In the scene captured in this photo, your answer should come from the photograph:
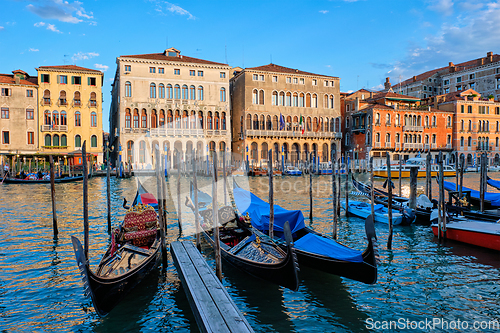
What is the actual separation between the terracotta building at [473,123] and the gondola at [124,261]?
38.2m

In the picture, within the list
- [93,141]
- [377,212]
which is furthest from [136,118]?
[377,212]

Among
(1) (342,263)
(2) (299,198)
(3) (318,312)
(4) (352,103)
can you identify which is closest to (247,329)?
(3) (318,312)

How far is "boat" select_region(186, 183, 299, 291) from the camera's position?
4863 mm

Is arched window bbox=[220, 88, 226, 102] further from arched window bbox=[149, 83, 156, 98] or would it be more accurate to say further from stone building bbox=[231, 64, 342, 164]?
arched window bbox=[149, 83, 156, 98]

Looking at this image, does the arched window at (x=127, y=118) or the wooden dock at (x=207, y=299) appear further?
the arched window at (x=127, y=118)

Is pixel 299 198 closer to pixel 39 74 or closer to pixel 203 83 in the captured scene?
pixel 203 83

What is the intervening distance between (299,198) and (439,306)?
1104 cm

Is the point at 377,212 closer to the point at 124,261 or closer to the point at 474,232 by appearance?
the point at 474,232

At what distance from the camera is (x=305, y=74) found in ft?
112

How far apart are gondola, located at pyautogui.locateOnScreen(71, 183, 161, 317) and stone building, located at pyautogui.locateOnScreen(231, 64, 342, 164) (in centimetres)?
2529

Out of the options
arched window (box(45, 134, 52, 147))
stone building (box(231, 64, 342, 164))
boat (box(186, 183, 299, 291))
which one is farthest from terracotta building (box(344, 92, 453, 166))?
boat (box(186, 183, 299, 291))

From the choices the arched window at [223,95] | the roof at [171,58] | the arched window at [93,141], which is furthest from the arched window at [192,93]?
the arched window at [93,141]

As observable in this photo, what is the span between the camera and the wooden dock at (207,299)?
3.51 m

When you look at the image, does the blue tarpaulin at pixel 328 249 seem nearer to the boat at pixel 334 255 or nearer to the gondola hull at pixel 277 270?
the boat at pixel 334 255
